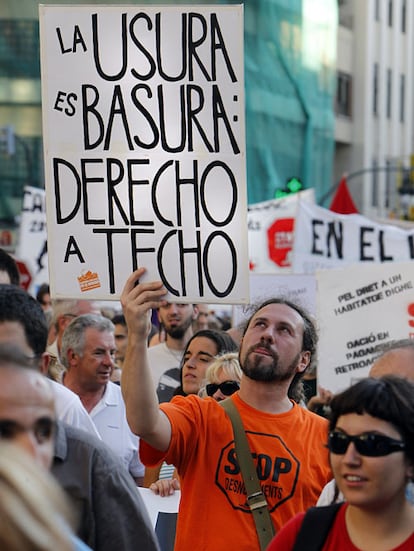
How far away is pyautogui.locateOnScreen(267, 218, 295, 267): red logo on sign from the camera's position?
15531mm

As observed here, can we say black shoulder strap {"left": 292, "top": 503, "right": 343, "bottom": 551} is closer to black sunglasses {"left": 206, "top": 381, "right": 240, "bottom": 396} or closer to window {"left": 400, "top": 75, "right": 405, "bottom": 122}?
black sunglasses {"left": 206, "top": 381, "right": 240, "bottom": 396}

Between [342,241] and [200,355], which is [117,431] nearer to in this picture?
[200,355]

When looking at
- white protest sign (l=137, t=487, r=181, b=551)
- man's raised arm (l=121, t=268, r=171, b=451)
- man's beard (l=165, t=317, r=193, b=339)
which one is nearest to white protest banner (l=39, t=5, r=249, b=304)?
man's raised arm (l=121, t=268, r=171, b=451)

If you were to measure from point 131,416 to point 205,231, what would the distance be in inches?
32.4

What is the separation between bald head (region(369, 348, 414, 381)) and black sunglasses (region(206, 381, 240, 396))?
1.10 m

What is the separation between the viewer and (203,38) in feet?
14.4

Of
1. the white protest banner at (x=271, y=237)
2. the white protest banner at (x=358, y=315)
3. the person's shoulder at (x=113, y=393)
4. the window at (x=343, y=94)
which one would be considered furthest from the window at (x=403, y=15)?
the person's shoulder at (x=113, y=393)

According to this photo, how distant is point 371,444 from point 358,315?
460 cm

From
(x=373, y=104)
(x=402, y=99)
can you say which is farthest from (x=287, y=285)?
(x=402, y=99)

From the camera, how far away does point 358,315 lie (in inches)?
294

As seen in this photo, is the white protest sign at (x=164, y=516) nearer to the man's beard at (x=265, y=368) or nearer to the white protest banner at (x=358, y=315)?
the man's beard at (x=265, y=368)

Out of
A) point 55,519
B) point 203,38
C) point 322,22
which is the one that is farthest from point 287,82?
point 55,519

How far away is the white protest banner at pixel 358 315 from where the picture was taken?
23.8 feet

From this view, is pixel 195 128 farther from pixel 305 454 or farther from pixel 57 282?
pixel 305 454
